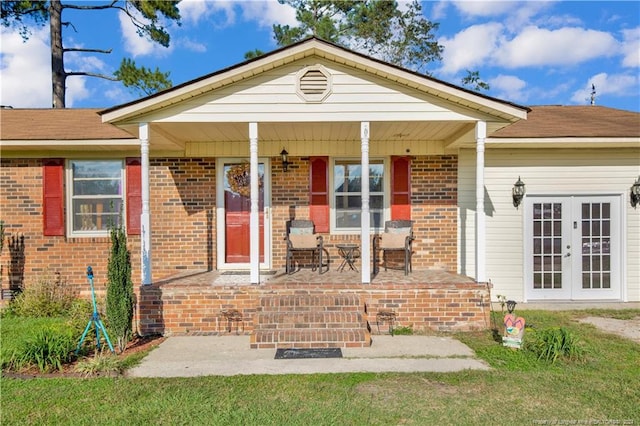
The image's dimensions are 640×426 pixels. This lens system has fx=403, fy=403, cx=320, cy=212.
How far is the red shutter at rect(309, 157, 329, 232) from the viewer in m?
7.77

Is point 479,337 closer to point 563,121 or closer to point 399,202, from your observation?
point 399,202

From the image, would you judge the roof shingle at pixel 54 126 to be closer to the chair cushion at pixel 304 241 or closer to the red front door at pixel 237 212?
the red front door at pixel 237 212

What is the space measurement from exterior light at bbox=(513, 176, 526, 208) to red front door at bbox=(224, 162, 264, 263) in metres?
4.82

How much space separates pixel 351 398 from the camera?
3596 mm

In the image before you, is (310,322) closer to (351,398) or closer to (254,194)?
(351,398)

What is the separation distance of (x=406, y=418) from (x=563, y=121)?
7.39 metres

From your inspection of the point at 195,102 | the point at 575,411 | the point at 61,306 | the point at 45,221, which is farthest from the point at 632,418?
the point at 45,221

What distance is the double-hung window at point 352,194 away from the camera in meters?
7.84

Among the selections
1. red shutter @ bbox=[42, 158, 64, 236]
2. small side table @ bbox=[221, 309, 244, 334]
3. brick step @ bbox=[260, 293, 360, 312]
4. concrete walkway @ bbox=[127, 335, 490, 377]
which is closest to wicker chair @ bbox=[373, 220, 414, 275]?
brick step @ bbox=[260, 293, 360, 312]

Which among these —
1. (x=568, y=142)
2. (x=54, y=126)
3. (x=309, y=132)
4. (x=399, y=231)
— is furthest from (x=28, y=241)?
(x=568, y=142)

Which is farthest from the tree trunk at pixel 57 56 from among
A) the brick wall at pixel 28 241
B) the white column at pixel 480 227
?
the white column at pixel 480 227

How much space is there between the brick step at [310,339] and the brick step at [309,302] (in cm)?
43

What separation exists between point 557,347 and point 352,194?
4.30m

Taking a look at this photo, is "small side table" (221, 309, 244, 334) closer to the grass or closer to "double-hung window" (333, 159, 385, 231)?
the grass
